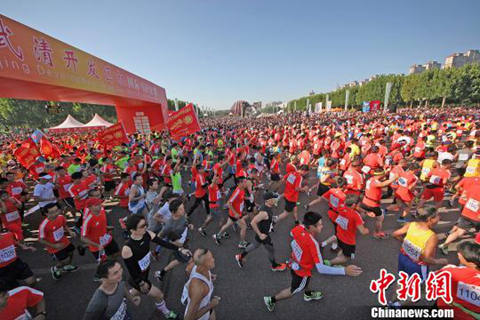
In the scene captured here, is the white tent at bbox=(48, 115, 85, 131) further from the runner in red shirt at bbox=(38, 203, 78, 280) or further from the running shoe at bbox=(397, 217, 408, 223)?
the running shoe at bbox=(397, 217, 408, 223)

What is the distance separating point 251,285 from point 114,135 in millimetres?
Result: 9855

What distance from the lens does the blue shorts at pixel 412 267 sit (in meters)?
3.01

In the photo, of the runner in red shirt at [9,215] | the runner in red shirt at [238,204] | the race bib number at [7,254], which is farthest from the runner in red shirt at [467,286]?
the runner in red shirt at [9,215]

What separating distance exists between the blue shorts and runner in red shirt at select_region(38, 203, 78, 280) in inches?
242

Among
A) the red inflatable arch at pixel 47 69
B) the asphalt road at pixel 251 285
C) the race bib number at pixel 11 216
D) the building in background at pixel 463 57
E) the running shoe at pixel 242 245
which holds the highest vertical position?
the building in background at pixel 463 57

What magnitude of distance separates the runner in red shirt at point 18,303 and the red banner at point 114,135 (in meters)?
8.58

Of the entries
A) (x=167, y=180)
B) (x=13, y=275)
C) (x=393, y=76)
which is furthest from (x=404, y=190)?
(x=393, y=76)

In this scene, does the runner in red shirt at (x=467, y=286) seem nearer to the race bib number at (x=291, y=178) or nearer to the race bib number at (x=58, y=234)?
the race bib number at (x=291, y=178)

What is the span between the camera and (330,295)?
3.76 metres

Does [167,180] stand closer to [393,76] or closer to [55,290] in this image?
[55,290]

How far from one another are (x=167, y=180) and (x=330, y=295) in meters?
6.50

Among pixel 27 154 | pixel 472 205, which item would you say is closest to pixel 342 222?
pixel 472 205

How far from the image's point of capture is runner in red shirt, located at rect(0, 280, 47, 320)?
218 cm

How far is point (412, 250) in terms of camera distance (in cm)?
302
